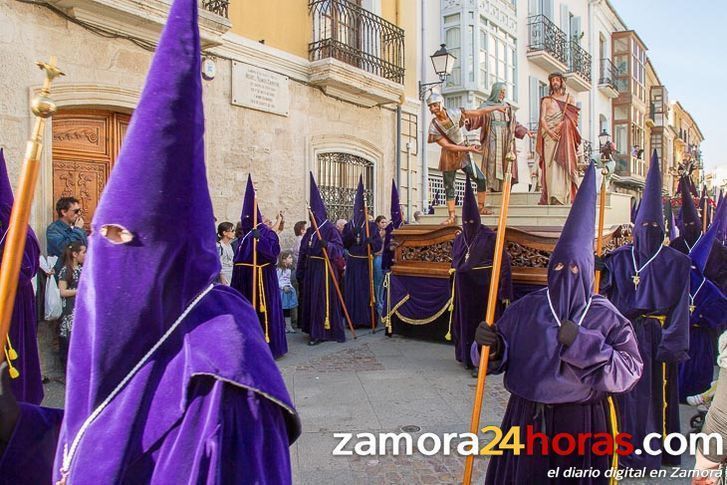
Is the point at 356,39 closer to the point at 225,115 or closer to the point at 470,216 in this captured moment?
the point at 225,115

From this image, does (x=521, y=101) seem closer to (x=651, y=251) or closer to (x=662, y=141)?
(x=651, y=251)

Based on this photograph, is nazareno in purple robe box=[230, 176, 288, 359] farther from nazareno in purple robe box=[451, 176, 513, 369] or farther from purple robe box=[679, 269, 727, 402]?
purple robe box=[679, 269, 727, 402]

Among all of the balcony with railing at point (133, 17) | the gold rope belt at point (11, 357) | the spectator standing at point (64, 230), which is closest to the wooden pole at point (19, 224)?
the gold rope belt at point (11, 357)

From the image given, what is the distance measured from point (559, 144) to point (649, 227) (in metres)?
5.36

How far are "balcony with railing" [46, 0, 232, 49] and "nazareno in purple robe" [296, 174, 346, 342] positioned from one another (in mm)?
2788

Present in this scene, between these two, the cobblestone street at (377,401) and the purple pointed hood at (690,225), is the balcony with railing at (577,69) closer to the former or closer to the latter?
the purple pointed hood at (690,225)

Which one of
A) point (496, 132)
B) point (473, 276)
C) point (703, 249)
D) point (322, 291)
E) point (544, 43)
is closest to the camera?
point (703, 249)

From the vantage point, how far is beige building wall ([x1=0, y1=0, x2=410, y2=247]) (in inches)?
286

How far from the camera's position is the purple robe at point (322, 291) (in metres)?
8.78

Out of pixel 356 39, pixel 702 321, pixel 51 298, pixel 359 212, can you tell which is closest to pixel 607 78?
pixel 356 39

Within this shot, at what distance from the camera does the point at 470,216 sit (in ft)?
23.0

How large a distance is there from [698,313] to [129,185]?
590 centimetres

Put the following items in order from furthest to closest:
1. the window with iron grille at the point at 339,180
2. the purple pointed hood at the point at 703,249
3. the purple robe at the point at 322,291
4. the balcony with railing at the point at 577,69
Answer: the balcony with railing at the point at 577,69
the window with iron grille at the point at 339,180
the purple robe at the point at 322,291
the purple pointed hood at the point at 703,249

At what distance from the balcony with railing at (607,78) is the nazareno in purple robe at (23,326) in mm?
28360
